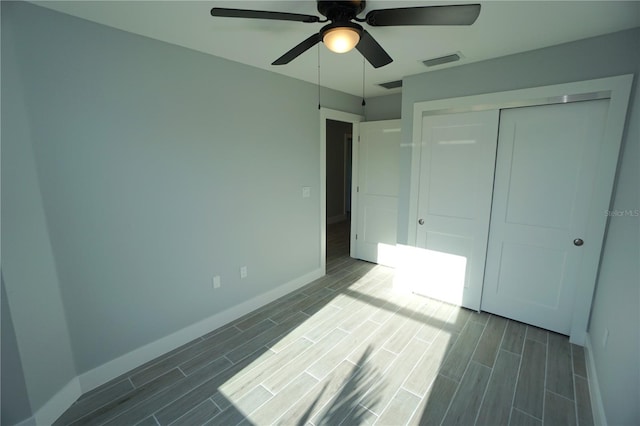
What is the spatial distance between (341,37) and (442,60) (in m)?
1.60

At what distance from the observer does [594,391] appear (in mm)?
1888

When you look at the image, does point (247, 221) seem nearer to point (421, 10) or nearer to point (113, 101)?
point (113, 101)

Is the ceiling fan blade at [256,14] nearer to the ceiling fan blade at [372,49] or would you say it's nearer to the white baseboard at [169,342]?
the ceiling fan blade at [372,49]

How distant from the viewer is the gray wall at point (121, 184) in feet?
5.41

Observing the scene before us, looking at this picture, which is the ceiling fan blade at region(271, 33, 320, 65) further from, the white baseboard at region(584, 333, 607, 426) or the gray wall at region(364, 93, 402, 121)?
the white baseboard at region(584, 333, 607, 426)

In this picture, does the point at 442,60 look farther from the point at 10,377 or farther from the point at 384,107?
the point at 10,377

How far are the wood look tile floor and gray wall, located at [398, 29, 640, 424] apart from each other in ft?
1.28

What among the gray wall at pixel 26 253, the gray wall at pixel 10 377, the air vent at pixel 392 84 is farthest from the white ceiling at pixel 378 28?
the gray wall at pixel 10 377

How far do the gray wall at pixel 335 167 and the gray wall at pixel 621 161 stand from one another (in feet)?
12.5

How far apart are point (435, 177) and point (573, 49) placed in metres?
1.47

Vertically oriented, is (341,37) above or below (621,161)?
above

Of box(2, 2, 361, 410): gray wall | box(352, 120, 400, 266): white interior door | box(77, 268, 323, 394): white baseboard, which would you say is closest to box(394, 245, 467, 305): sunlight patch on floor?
box(352, 120, 400, 266): white interior door

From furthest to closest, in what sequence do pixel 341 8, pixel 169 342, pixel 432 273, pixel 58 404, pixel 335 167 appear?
pixel 335 167 < pixel 432 273 < pixel 169 342 < pixel 58 404 < pixel 341 8

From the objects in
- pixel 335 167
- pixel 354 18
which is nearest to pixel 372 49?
pixel 354 18
